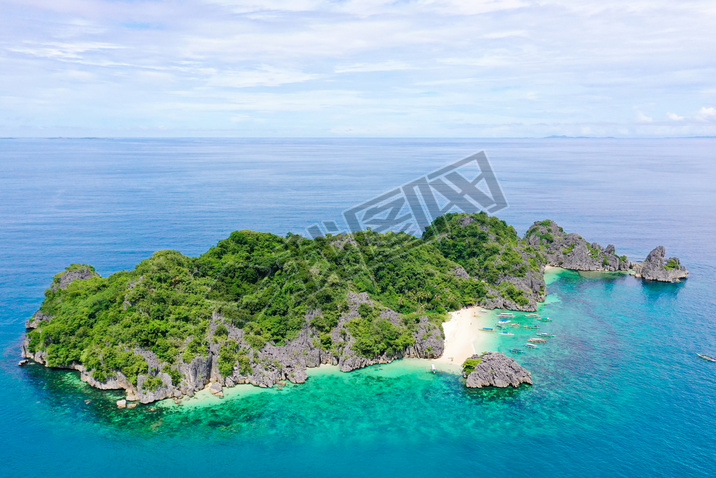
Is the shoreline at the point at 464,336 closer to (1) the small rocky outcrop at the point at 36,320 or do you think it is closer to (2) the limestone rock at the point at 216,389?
(2) the limestone rock at the point at 216,389

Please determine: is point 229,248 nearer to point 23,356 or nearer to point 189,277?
point 189,277

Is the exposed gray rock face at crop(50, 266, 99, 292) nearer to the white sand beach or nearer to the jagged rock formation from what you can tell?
the white sand beach

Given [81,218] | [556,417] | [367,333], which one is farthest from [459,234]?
[81,218]

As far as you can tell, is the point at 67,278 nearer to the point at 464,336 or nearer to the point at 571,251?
the point at 464,336

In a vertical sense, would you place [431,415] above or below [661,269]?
below

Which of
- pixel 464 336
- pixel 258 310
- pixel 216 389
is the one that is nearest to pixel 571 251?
pixel 464 336

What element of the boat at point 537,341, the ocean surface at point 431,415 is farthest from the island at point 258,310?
the boat at point 537,341
